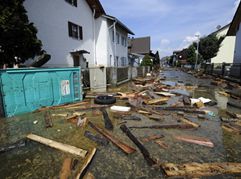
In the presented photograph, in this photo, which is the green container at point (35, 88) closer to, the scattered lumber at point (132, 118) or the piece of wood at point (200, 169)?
the scattered lumber at point (132, 118)

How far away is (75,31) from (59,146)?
46.6ft

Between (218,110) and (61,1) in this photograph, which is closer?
(218,110)

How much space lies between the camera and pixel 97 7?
17328 millimetres

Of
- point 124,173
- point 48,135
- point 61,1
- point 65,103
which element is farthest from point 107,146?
point 61,1

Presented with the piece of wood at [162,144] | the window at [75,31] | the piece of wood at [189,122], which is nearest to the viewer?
the piece of wood at [162,144]

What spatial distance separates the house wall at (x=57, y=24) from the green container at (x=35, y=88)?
6.43 metres

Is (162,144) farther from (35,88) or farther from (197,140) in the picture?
(35,88)

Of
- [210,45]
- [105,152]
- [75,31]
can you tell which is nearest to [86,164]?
[105,152]

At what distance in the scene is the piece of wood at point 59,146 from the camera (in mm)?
3275

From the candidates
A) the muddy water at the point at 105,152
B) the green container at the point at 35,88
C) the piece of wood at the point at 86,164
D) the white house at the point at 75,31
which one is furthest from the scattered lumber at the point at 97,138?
the white house at the point at 75,31

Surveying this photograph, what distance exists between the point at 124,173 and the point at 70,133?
84.6 inches

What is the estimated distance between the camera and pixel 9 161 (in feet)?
10.1

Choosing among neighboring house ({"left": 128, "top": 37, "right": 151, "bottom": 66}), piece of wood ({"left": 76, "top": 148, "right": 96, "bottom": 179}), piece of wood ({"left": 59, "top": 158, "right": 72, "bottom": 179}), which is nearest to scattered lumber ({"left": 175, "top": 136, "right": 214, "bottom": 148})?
piece of wood ({"left": 76, "top": 148, "right": 96, "bottom": 179})

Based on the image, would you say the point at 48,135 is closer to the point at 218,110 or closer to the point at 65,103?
the point at 65,103
